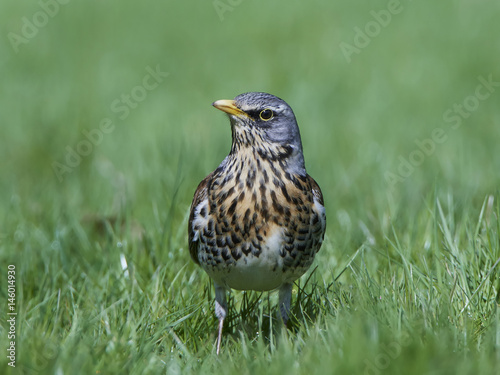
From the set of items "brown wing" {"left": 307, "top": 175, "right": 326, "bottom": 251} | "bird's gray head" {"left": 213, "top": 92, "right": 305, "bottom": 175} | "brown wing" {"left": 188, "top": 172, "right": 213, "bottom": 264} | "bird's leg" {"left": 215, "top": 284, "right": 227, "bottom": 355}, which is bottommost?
"bird's leg" {"left": 215, "top": 284, "right": 227, "bottom": 355}

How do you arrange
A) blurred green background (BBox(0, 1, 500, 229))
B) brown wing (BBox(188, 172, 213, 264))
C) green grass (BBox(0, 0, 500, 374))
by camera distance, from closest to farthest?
green grass (BBox(0, 0, 500, 374)) < brown wing (BBox(188, 172, 213, 264)) < blurred green background (BBox(0, 1, 500, 229))

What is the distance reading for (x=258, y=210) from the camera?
15.0 feet

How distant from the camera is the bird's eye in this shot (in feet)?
15.6

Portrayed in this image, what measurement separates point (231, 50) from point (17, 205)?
5.83m

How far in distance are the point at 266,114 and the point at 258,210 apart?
2.07ft

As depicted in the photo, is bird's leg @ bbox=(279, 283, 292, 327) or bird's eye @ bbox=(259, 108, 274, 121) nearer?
bird's eye @ bbox=(259, 108, 274, 121)

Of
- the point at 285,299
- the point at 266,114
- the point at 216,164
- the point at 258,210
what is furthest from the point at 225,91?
the point at 258,210

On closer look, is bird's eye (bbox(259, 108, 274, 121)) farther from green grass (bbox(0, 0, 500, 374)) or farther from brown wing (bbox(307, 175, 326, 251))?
green grass (bbox(0, 0, 500, 374))

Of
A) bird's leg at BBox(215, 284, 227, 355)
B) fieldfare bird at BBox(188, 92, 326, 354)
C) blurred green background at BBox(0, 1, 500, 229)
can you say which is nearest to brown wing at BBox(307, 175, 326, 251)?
fieldfare bird at BBox(188, 92, 326, 354)

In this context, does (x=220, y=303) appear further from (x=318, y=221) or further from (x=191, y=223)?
(x=318, y=221)

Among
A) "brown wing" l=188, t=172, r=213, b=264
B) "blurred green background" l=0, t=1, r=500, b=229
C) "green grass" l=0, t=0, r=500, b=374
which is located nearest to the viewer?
"green grass" l=0, t=0, r=500, b=374

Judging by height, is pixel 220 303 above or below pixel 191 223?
below

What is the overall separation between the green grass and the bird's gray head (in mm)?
944

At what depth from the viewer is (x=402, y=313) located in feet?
13.5
